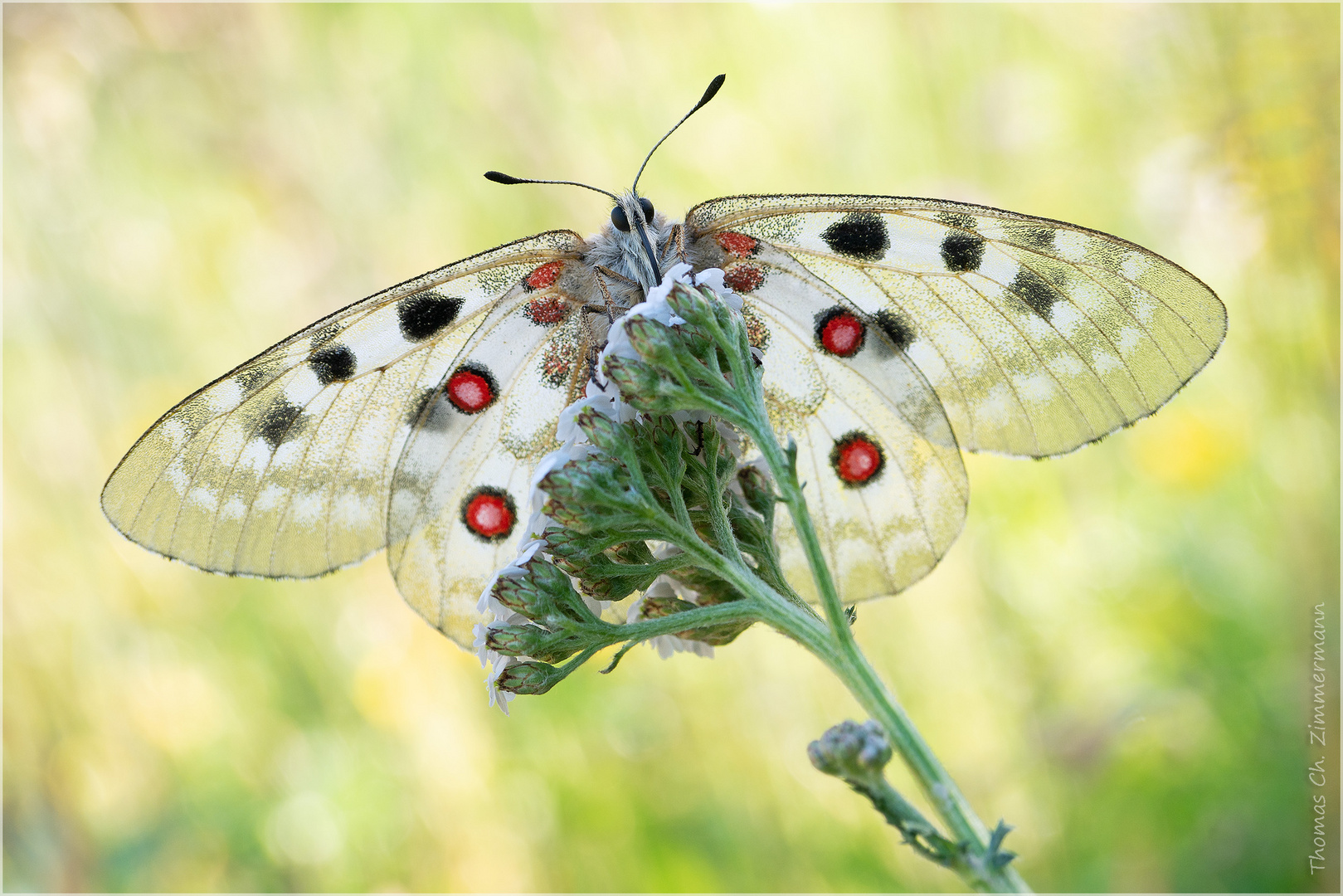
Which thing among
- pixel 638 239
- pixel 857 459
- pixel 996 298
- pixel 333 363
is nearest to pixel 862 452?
pixel 857 459

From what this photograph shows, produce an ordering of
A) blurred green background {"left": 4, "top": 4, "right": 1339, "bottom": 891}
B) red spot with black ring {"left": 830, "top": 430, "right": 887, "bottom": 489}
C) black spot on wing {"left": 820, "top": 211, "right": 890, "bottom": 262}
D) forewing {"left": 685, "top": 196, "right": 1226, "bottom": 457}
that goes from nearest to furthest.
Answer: forewing {"left": 685, "top": 196, "right": 1226, "bottom": 457} → black spot on wing {"left": 820, "top": 211, "right": 890, "bottom": 262} → red spot with black ring {"left": 830, "top": 430, "right": 887, "bottom": 489} → blurred green background {"left": 4, "top": 4, "right": 1339, "bottom": 891}

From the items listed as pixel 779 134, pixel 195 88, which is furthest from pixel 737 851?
pixel 195 88

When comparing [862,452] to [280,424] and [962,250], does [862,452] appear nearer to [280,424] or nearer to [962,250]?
[962,250]

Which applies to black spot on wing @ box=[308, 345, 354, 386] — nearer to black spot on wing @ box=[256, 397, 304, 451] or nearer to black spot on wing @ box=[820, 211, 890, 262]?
black spot on wing @ box=[256, 397, 304, 451]

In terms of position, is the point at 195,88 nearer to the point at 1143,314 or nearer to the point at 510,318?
the point at 510,318

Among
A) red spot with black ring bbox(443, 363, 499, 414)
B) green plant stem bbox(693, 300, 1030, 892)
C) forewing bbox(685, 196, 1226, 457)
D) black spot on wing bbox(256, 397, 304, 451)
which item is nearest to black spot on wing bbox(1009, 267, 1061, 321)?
forewing bbox(685, 196, 1226, 457)

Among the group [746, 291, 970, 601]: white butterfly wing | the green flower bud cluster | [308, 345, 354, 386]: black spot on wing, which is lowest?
the green flower bud cluster
